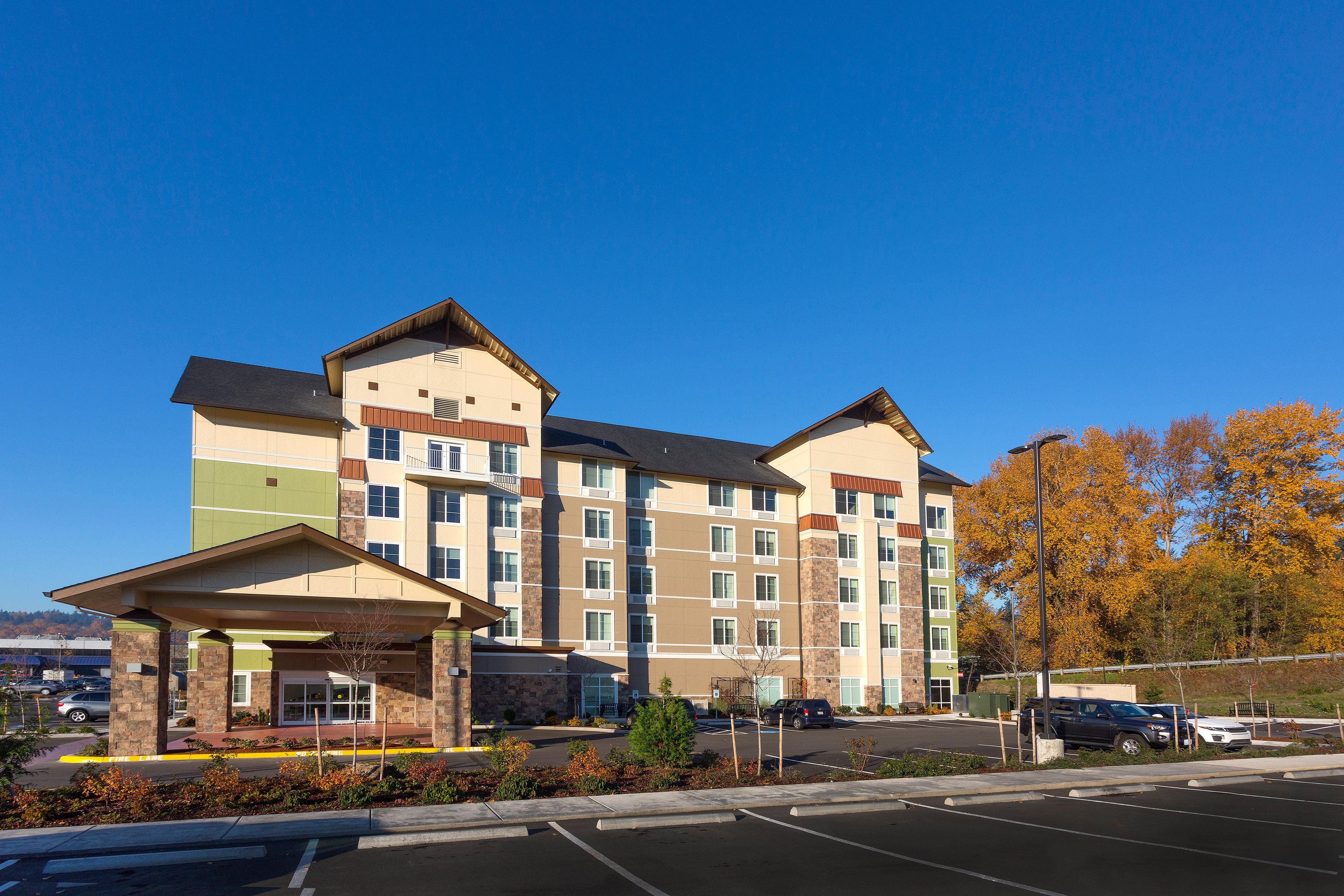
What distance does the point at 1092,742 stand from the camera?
26625mm

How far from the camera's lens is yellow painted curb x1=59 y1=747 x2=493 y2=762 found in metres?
23.4

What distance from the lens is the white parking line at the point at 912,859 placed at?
10.4 metres

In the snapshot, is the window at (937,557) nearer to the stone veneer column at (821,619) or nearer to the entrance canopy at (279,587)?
the stone veneer column at (821,619)

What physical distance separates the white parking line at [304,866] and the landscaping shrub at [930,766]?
40.0 ft

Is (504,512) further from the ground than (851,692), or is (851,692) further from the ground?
(504,512)

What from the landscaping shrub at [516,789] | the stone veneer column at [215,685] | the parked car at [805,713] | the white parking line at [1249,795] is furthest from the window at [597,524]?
the white parking line at [1249,795]

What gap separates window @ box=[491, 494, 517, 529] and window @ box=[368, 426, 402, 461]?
4.89m

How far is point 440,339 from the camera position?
43.8m

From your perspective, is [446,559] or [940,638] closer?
[446,559]

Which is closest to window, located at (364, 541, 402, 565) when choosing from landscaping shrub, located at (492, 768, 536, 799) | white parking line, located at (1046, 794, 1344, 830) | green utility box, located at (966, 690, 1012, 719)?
landscaping shrub, located at (492, 768, 536, 799)

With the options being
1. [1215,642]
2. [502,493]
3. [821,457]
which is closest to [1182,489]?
[1215,642]

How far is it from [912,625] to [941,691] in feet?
16.0

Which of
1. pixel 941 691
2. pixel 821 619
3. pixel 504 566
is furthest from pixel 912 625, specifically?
pixel 504 566

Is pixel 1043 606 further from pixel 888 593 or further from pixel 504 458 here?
pixel 888 593
